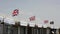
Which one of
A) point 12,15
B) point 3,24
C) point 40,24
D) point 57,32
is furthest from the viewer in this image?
point 57,32

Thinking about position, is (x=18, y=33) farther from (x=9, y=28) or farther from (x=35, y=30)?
(x=35, y=30)

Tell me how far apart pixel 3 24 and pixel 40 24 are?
31.2 ft

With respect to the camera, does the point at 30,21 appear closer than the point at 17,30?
No

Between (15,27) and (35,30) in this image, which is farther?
(35,30)

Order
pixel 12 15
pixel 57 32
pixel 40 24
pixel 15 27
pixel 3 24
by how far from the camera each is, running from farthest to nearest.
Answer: pixel 57 32, pixel 40 24, pixel 15 27, pixel 12 15, pixel 3 24

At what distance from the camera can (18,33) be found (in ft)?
60.3

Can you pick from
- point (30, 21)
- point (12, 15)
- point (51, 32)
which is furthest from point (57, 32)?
point (12, 15)

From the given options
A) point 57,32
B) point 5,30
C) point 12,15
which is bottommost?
point 57,32

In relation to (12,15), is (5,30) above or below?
below

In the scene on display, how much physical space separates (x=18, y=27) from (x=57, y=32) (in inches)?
737

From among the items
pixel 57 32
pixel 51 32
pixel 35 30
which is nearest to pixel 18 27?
pixel 35 30

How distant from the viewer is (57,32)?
1398 inches

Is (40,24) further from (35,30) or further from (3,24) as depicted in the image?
(3,24)

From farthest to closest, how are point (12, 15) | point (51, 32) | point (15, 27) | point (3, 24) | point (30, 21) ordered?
1. point (51, 32)
2. point (30, 21)
3. point (15, 27)
4. point (12, 15)
5. point (3, 24)
